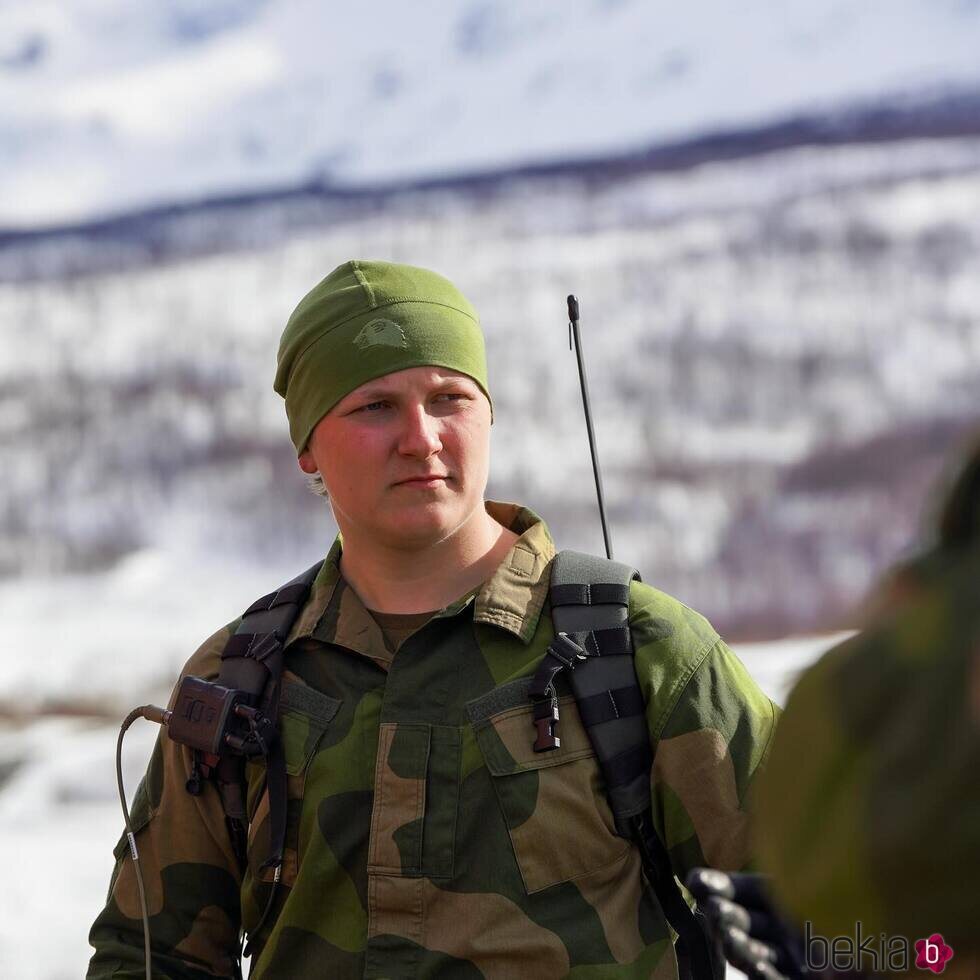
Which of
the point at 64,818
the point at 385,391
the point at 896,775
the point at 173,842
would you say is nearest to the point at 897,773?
the point at 896,775

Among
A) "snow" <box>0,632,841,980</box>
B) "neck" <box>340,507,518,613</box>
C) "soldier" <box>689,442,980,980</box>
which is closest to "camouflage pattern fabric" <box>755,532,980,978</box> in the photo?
"soldier" <box>689,442,980,980</box>

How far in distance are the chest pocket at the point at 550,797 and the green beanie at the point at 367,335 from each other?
1.68ft

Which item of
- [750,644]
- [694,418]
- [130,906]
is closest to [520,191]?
[694,418]

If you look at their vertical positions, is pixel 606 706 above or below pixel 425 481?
below

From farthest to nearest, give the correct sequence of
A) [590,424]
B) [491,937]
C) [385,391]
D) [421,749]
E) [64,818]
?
[64,818]
[590,424]
[385,391]
[421,749]
[491,937]

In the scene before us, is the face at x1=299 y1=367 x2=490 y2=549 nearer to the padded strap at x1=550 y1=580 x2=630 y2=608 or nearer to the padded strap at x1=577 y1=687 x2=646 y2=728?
the padded strap at x1=550 y1=580 x2=630 y2=608

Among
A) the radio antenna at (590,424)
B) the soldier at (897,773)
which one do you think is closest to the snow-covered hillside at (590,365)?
the radio antenna at (590,424)

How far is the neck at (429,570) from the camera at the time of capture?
1968 mm

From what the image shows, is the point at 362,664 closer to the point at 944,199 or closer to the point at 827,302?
the point at 827,302

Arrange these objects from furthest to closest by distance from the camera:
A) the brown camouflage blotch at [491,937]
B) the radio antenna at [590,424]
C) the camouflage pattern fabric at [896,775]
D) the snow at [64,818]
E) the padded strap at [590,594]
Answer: the snow at [64,818]
the radio antenna at [590,424]
the padded strap at [590,594]
the brown camouflage blotch at [491,937]
the camouflage pattern fabric at [896,775]

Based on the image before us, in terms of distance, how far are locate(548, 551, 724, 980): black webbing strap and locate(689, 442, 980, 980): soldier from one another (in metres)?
1.10

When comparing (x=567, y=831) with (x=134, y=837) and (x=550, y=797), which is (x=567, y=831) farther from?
(x=134, y=837)

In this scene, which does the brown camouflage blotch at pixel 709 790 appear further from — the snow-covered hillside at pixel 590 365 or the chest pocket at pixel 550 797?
the snow-covered hillside at pixel 590 365

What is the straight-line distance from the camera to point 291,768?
187cm
